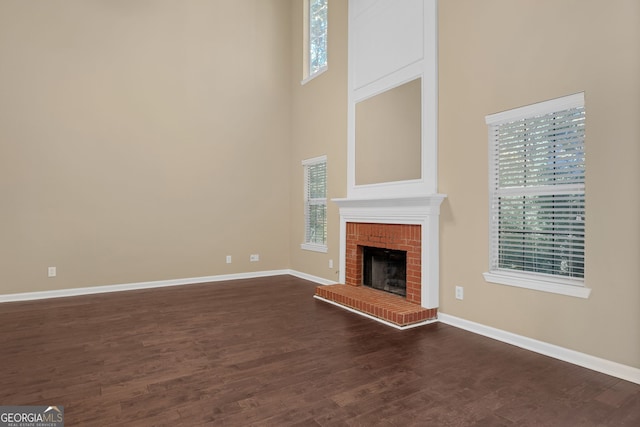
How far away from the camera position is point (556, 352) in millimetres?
2719

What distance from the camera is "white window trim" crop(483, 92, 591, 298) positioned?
8.61ft

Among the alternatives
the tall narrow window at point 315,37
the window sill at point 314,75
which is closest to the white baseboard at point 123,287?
the window sill at point 314,75

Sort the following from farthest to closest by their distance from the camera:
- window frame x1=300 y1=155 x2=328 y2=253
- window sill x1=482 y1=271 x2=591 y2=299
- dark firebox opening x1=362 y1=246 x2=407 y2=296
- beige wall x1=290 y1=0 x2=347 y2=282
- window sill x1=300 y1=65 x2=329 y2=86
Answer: window frame x1=300 y1=155 x2=328 y2=253, window sill x1=300 y1=65 x2=329 y2=86, beige wall x1=290 y1=0 x2=347 y2=282, dark firebox opening x1=362 y1=246 x2=407 y2=296, window sill x1=482 y1=271 x2=591 y2=299

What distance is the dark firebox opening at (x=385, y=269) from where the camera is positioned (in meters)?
4.23

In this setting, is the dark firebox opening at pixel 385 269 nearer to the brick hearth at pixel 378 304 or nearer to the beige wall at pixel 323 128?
the brick hearth at pixel 378 304

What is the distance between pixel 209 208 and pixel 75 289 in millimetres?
2083

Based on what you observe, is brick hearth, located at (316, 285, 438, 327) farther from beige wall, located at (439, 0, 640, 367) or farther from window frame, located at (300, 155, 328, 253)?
window frame, located at (300, 155, 328, 253)

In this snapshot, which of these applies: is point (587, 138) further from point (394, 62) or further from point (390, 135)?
point (394, 62)
